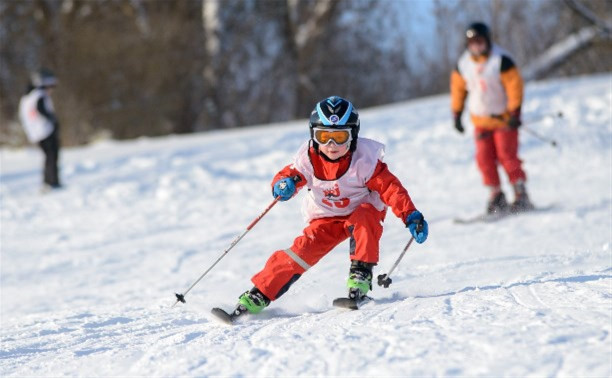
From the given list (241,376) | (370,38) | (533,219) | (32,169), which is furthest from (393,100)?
(241,376)

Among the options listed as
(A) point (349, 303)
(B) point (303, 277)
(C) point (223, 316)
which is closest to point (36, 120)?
(B) point (303, 277)

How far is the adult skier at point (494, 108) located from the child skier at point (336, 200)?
3.08 metres

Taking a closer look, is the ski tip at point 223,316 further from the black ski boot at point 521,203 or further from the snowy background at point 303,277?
the black ski boot at point 521,203

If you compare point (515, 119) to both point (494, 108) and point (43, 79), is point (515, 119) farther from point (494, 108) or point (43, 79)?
point (43, 79)

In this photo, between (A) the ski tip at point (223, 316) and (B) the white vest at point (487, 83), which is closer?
(A) the ski tip at point (223, 316)

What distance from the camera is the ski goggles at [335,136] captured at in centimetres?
429

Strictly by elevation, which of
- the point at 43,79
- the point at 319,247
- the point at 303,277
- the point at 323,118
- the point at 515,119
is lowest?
the point at 303,277

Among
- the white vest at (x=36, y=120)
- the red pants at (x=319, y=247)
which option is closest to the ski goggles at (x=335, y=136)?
the red pants at (x=319, y=247)

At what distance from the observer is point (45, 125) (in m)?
10.3

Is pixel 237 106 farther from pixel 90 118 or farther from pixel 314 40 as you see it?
pixel 90 118

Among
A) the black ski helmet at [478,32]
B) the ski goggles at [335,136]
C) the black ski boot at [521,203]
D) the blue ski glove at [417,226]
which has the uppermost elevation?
the black ski helmet at [478,32]

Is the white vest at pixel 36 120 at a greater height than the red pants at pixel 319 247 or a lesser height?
greater

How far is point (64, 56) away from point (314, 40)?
5.87m

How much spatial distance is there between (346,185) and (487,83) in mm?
3401
